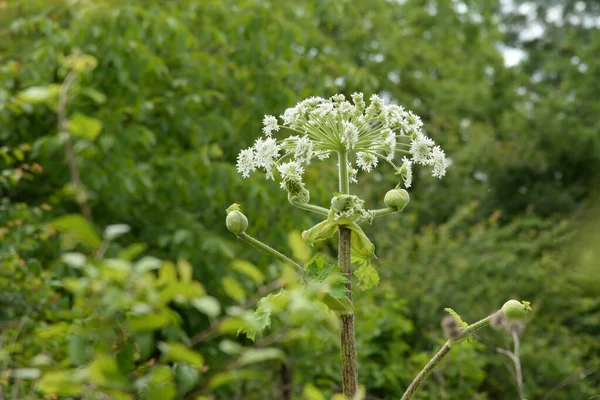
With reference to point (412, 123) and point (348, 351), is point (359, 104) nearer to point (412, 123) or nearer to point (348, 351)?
point (412, 123)

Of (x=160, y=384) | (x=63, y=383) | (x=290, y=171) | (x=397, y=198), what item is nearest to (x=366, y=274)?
(x=397, y=198)

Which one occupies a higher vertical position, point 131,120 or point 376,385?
point 131,120

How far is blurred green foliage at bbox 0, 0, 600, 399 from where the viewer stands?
1574mm

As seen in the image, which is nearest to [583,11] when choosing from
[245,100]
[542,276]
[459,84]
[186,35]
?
[459,84]

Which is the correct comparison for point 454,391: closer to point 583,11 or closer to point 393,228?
point 393,228

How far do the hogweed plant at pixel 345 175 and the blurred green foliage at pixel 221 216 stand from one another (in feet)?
0.55

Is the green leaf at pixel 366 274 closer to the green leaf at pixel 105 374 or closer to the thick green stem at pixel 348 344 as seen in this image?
the thick green stem at pixel 348 344

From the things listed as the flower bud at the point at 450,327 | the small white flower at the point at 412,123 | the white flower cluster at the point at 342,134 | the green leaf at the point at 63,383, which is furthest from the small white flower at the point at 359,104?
the green leaf at the point at 63,383

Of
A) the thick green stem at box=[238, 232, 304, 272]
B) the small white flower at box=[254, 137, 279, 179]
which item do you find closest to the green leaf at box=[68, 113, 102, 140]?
the thick green stem at box=[238, 232, 304, 272]

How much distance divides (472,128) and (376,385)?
7.55 meters

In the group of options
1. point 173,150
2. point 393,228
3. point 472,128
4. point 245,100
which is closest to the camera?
point 173,150

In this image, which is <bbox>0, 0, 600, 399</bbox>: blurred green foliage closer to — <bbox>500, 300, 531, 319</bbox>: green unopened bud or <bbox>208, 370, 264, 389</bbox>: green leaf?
<bbox>208, 370, 264, 389</bbox>: green leaf

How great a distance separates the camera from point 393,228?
8.64m

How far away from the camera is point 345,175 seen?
1733 millimetres
